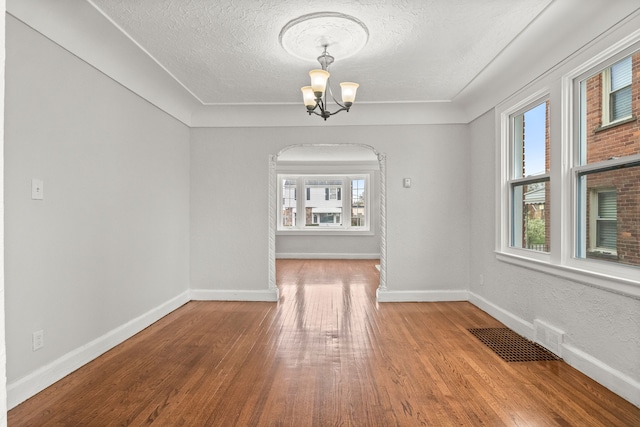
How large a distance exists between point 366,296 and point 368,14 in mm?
3553

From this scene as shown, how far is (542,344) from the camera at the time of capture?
3061 mm

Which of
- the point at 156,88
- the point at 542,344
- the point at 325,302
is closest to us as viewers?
the point at 542,344

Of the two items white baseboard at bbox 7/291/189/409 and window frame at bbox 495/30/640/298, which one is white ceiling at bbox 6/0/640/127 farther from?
white baseboard at bbox 7/291/189/409

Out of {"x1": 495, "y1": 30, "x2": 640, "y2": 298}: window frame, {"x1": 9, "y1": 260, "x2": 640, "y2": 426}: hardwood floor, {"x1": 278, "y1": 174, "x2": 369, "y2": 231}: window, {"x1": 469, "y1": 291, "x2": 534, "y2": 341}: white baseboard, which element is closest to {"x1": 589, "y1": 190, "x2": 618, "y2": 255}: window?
{"x1": 495, "y1": 30, "x2": 640, "y2": 298}: window frame

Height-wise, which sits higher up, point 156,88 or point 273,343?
point 156,88

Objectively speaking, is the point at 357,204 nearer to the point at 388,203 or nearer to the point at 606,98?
the point at 388,203

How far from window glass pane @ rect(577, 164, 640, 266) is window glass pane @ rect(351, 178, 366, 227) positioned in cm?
640

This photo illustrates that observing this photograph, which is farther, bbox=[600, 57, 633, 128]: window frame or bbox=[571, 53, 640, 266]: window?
bbox=[600, 57, 633, 128]: window frame

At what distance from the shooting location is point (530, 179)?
3404 millimetres

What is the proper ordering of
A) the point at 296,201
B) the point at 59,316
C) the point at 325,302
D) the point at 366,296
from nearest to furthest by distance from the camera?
1. the point at 59,316
2. the point at 325,302
3. the point at 366,296
4. the point at 296,201

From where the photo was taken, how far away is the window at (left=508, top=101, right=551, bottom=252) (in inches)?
126

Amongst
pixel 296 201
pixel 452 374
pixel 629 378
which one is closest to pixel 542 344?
pixel 629 378

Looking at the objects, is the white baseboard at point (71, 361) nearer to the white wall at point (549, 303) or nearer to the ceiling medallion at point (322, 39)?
the ceiling medallion at point (322, 39)

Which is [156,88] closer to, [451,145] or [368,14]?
[368,14]
